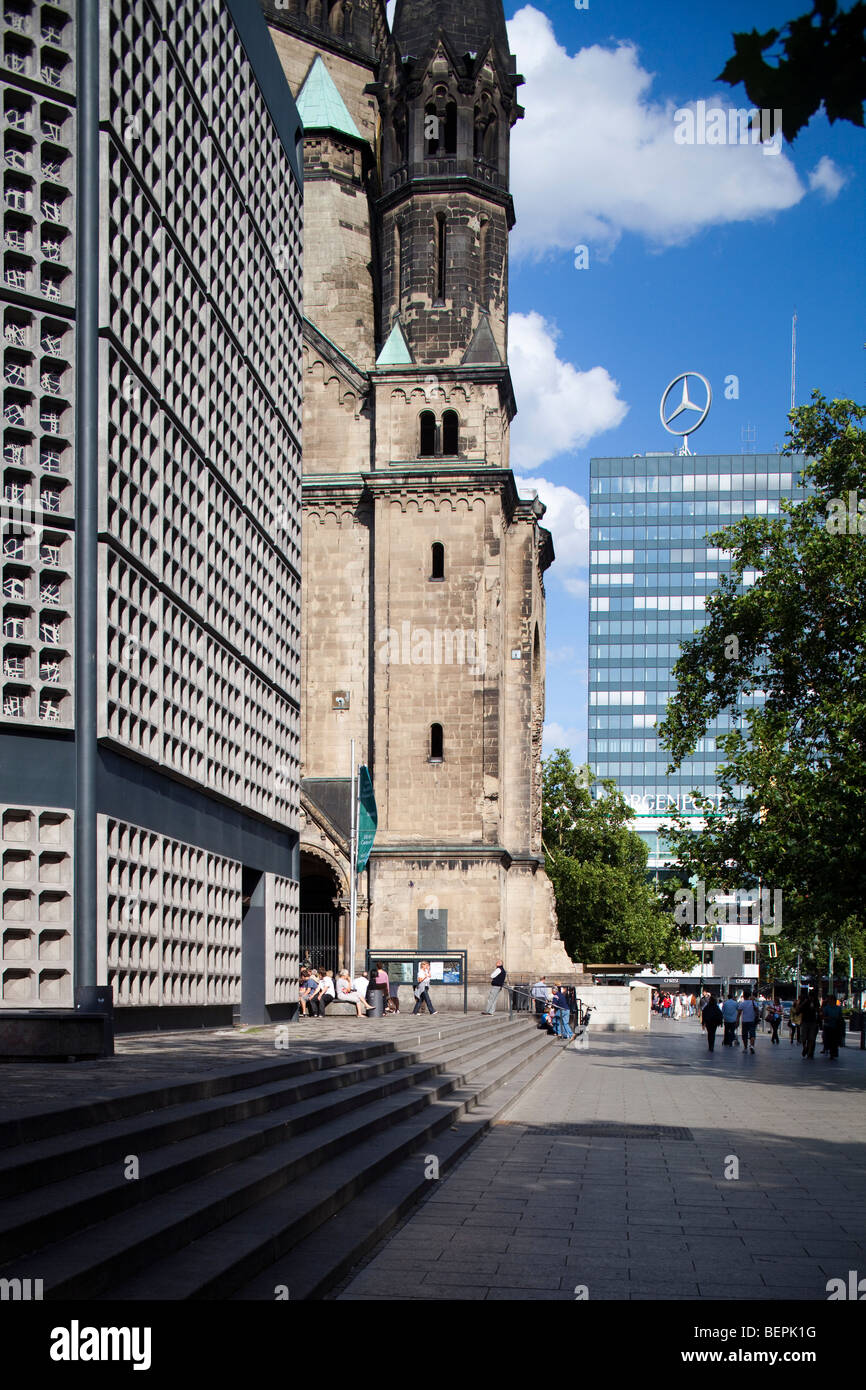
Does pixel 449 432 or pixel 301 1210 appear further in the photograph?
pixel 449 432

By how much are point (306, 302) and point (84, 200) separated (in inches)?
1365

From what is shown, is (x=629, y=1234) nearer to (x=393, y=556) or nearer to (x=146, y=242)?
(x=146, y=242)

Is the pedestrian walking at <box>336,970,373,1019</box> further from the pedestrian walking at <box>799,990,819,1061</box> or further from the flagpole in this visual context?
the pedestrian walking at <box>799,990,819,1061</box>

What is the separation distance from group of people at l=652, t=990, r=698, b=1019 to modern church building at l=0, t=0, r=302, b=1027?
54.0 meters

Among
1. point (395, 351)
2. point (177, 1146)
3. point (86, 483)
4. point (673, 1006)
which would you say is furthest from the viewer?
point (673, 1006)

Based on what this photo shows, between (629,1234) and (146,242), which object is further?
(146,242)

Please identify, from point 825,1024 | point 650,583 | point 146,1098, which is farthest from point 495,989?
point 650,583

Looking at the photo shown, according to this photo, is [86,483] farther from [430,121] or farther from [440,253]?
[430,121]

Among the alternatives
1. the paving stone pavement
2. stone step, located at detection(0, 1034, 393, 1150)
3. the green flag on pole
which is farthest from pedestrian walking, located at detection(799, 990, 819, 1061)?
stone step, located at detection(0, 1034, 393, 1150)

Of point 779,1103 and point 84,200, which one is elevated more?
point 84,200

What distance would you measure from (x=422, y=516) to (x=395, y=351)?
5.89m

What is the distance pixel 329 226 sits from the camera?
51.9 m

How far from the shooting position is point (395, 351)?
1900 inches
